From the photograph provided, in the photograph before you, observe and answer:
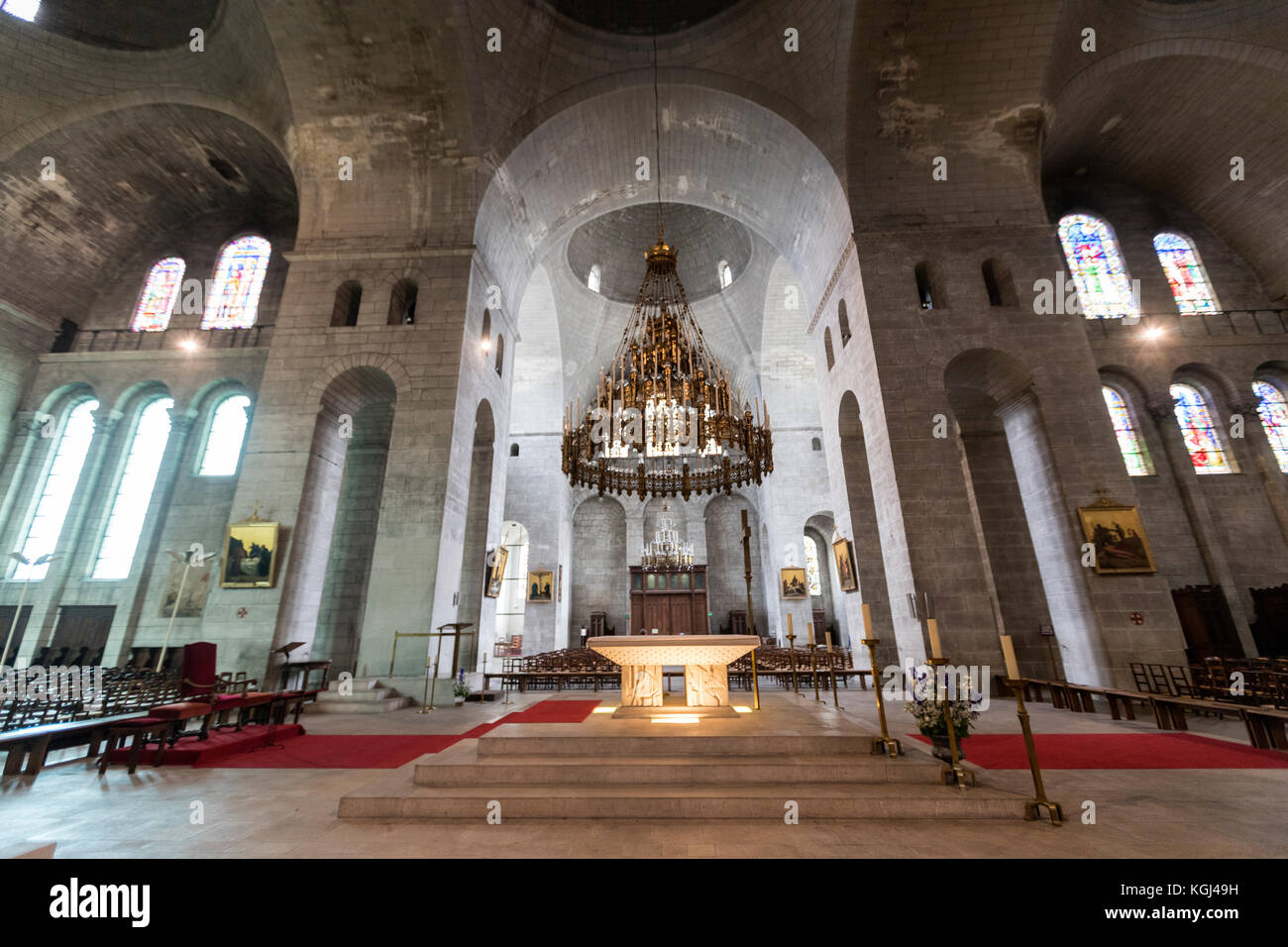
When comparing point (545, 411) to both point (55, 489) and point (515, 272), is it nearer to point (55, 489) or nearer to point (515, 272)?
point (515, 272)

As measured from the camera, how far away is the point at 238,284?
1438cm

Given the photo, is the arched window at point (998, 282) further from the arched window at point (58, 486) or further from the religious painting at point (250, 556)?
the arched window at point (58, 486)

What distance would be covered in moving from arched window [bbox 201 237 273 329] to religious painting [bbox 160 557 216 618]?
6.37 meters

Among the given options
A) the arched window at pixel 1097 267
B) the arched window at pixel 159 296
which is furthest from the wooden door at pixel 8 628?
the arched window at pixel 1097 267

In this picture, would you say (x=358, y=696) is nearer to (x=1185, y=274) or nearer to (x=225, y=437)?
(x=225, y=437)

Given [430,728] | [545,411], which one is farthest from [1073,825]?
[545,411]

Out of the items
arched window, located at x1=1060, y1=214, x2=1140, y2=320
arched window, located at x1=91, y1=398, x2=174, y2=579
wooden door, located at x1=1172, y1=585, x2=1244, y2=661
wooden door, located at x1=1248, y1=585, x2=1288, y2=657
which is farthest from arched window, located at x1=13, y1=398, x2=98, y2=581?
wooden door, located at x1=1248, y1=585, x2=1288, y2=657

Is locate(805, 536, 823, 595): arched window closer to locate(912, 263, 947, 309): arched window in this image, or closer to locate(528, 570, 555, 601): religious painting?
locate(528, 570, 555, 601): religious painting

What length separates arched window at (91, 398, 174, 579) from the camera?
1220 cm

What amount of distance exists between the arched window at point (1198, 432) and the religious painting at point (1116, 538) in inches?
217

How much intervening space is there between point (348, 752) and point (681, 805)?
4.03 metres

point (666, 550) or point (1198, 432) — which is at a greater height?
point (1198, 432)

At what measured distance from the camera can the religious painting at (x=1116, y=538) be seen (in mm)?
8570

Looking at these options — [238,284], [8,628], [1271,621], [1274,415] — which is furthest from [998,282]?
[8,628]
